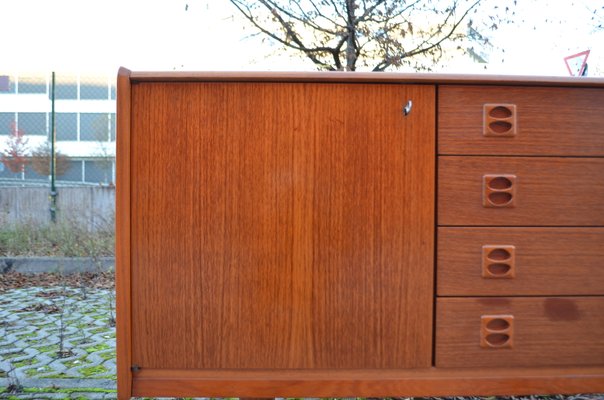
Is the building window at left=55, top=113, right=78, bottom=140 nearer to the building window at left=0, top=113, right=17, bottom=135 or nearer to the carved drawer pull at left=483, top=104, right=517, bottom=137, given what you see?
the building window at left=0, top=113, right=17, bottom=135

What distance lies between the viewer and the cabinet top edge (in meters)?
1.30

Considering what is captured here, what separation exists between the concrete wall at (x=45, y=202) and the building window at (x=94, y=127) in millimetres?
1638

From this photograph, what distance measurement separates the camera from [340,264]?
4.43ft

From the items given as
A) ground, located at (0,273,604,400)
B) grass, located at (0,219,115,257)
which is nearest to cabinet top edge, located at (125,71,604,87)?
ground, located at (0,273,604,400)

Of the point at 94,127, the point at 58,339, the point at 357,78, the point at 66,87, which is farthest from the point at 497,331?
the point at 94,127

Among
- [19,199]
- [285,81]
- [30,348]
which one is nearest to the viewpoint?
[285,81]

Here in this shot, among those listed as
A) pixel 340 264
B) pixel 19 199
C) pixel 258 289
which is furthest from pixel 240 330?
pixel 19 199

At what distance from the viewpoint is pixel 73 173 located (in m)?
6.34

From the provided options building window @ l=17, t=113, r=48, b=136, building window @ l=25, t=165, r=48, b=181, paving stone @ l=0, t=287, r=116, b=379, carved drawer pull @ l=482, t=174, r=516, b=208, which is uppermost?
building window @ l=17, t=113, r=48, b=136

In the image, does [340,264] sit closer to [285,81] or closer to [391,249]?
[391,249]

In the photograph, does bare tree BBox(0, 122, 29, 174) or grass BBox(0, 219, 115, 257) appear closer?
grass BBox(0, 219, 115, 257)

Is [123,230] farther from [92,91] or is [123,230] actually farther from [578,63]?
[92,91]

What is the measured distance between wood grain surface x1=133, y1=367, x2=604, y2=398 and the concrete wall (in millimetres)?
4472

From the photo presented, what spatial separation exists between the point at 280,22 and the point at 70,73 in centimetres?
375
